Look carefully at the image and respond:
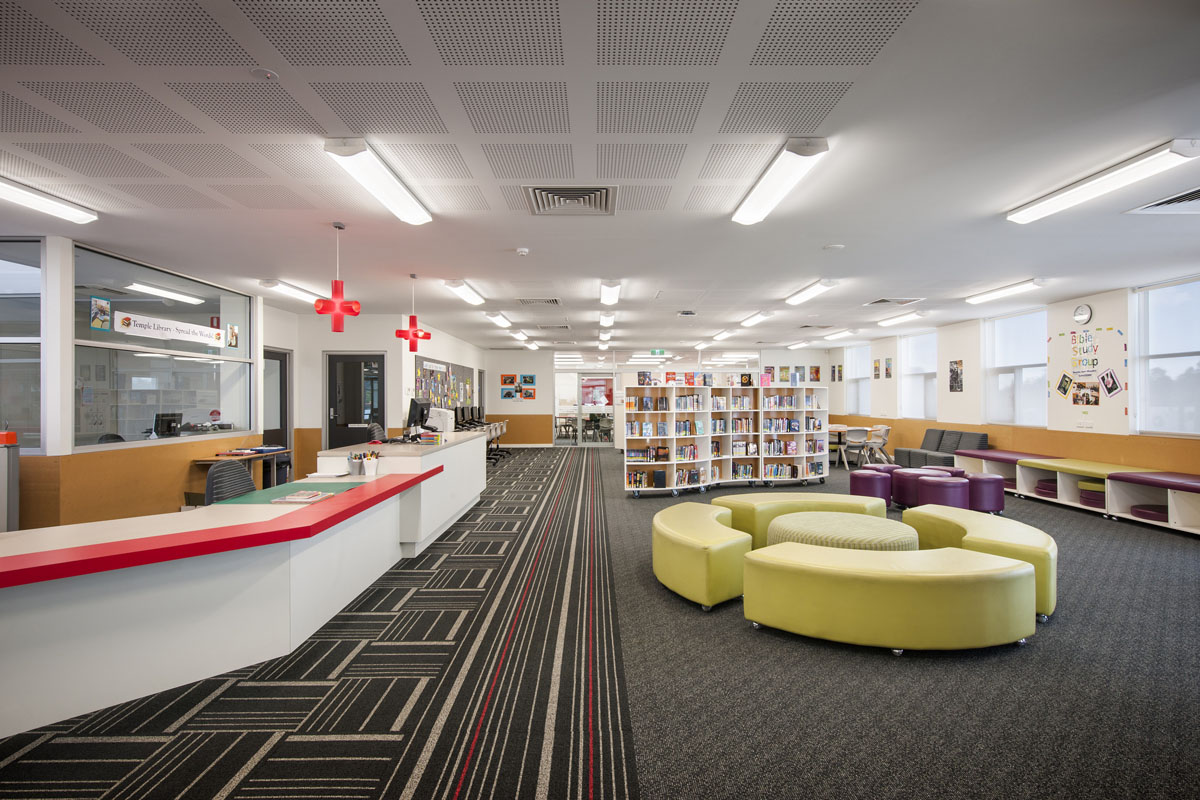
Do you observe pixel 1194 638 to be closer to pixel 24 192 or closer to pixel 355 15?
pixel 355 15

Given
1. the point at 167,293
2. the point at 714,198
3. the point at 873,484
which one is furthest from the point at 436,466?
the point at 873,484

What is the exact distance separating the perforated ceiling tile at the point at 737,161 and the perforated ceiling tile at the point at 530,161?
0.92 metres

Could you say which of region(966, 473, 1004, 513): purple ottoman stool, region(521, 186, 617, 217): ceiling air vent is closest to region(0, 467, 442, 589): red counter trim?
region(521, 186, 617, 217): ceiling air vent

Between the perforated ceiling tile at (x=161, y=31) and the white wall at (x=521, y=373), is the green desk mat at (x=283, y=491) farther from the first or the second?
the white wall at (x=521, y=373)

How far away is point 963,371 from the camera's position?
934cm

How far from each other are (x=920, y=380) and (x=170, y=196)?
12926 mm

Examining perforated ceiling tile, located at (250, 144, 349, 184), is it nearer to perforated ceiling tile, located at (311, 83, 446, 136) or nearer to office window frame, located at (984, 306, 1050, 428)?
perforated ceiling tile, located at (311, 83, 446, 136)

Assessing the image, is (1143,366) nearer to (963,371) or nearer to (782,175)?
(963,371)

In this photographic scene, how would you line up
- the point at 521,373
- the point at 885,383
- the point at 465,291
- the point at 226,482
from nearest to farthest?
the point at 226,482
the point at 465,291
the point at 885,383
the point at 521,373

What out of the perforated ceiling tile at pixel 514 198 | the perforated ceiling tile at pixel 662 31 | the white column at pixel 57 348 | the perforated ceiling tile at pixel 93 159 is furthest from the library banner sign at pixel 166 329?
the perforated ceiling tile at pixel 662 31

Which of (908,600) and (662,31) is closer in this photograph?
(662,31)

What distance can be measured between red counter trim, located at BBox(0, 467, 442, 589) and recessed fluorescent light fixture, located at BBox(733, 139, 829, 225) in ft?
11.9

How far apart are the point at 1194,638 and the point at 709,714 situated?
3.36 meters

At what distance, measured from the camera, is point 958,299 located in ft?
24.3
